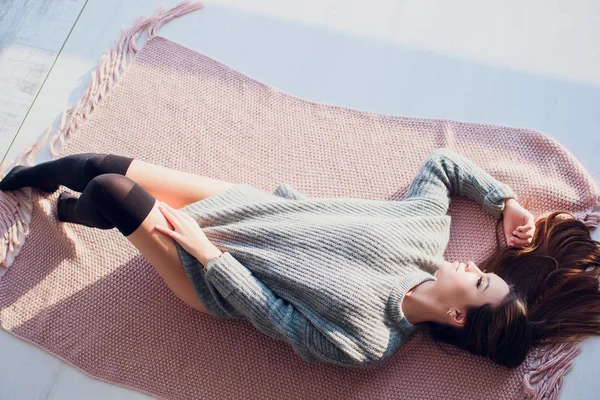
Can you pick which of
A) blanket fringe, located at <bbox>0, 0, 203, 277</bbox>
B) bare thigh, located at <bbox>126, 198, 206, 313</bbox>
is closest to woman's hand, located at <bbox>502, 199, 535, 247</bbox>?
bare thigh, located at <bbox>126, 198, 206, 313</bbox>

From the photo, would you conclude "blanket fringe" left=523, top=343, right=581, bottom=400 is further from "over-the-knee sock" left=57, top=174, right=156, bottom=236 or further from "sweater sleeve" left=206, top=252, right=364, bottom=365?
"over-the-knee sock" left=57, top=174, right=156, bottom=236

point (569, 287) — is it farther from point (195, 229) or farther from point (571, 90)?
point (195, 229)

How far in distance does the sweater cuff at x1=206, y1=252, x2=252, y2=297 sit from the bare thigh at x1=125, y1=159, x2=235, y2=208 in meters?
0.19

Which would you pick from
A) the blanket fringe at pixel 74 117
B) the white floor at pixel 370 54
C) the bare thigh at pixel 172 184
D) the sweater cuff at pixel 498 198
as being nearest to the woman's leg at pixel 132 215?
the bare thigh at pixel 172 184

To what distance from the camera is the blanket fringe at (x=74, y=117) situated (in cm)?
138

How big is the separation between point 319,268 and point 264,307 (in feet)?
0.45

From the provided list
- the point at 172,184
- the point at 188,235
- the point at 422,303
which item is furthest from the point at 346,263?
the point at 172,184

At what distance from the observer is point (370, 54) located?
63.7 inches

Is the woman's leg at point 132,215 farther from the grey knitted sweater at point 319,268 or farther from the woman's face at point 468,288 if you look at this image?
the woman's face at point 468,288

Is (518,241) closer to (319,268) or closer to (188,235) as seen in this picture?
(319,268)

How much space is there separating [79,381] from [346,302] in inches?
26.0

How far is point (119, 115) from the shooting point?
152 cm

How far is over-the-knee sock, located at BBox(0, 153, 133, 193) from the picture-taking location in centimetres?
122

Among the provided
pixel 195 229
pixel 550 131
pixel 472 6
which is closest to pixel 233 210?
pixel 195 229
